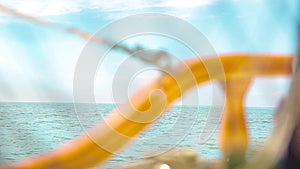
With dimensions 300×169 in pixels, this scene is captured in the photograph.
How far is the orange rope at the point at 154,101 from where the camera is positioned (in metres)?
1.54

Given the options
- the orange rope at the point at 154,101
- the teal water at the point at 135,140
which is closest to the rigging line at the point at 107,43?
the orange rope at the point at 154,101

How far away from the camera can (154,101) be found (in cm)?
156

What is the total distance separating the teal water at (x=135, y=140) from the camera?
151cm

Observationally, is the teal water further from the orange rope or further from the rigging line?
the rigging line

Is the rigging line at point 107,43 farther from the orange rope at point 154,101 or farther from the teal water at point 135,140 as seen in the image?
the teal water at point 135,140

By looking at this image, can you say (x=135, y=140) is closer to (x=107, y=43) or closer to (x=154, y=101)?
(x=154, y=101)

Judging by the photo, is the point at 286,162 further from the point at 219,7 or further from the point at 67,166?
the point at 67,166

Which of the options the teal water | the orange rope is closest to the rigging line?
the orange rope

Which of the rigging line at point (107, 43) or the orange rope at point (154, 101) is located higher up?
the rigging line at point (107, 43)

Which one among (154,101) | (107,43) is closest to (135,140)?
(154,101)

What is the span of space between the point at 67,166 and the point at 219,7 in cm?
82

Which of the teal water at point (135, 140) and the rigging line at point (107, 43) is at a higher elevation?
the rigging line at point (107, 43)

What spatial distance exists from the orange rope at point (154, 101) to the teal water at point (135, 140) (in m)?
0.03

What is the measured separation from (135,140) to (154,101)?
0.16m
